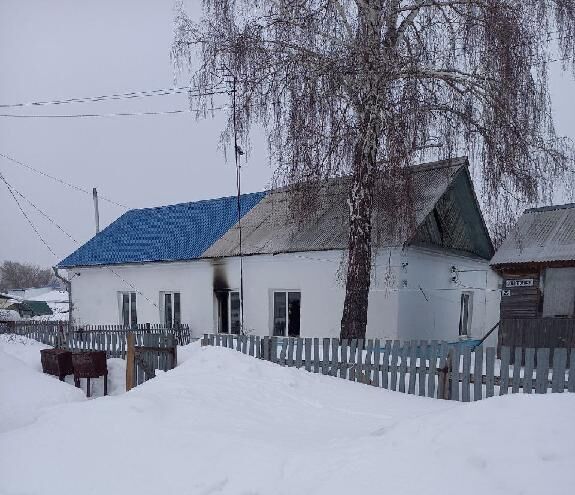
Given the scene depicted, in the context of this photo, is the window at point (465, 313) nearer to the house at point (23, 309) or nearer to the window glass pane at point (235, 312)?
the window glass pane at point (235, 312)

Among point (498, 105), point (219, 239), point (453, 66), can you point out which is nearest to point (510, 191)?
point (498, 105)

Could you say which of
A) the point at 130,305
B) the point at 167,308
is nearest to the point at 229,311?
the point at 167,308

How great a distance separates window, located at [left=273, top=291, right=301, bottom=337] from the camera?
1334 centimetres

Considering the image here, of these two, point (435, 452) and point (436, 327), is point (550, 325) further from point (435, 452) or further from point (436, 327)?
point (435, 452)

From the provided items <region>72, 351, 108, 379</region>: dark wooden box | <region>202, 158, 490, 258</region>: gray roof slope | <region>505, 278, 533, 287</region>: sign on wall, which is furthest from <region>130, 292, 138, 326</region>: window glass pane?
<region>505, 278, 533, 287</region>: sign on wall

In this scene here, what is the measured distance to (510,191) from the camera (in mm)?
9047

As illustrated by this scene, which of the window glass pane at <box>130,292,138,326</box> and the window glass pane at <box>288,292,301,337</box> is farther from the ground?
the window glass pane at <box>288,292,301,337</box>

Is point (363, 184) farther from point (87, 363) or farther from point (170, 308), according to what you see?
point (170, 308)

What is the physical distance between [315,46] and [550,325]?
8.19 meters

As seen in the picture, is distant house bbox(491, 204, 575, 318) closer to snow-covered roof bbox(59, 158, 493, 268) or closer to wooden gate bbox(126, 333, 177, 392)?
snow-covered roof bbox(59, 158, 493, 268)

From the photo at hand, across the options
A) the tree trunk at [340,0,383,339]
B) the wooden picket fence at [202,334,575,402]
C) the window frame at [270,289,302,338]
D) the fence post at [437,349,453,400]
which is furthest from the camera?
the window frame at [270,289,302,338]

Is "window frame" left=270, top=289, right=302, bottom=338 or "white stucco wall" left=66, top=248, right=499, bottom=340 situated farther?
"window frame" left=270, top=289, right=302, bottom=338

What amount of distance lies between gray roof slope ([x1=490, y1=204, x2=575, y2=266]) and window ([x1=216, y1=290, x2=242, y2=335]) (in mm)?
7821

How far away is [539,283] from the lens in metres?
10.7
